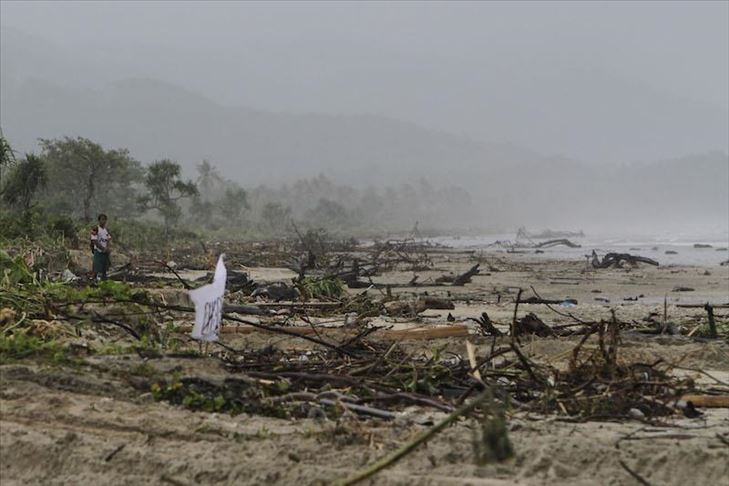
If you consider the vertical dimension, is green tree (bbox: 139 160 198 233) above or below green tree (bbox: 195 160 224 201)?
below

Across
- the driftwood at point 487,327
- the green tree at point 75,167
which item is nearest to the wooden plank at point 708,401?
the driftwood at point 487,327

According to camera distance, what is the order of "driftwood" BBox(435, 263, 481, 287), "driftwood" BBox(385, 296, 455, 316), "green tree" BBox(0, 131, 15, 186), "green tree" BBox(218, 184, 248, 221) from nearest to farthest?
1. "driftwood" BBox(385, 296, 455, 316)
2. "green tree" BBox(0, 131, 15, 186)
3. "driftwood" BBox(435, 263, 481, 287)
4. "green tree" BBox(218, 184, 248, 221)

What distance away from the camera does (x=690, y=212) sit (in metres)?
161

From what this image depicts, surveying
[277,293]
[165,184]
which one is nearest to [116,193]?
[165,184]

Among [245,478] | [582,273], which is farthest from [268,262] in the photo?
[245,478]

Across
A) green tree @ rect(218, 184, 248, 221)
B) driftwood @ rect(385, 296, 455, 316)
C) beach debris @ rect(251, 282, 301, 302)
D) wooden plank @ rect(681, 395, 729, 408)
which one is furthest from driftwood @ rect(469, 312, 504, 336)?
green tree @ rect(218, 184, 248, 221)

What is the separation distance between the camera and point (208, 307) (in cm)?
407

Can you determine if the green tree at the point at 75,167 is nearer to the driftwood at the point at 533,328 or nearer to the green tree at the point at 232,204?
the green tree at the point at 232,204

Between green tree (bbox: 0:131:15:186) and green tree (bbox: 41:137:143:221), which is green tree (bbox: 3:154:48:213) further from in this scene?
green tree (bbox: 41:137:143:221)

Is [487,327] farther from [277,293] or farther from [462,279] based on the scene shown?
[462,279]

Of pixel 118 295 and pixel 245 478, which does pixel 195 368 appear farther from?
pixel 118 295

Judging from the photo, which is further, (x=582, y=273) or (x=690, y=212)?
(x=690, y=212)

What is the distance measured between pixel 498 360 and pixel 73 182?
4588 cm

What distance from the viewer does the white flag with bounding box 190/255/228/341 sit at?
400cm
